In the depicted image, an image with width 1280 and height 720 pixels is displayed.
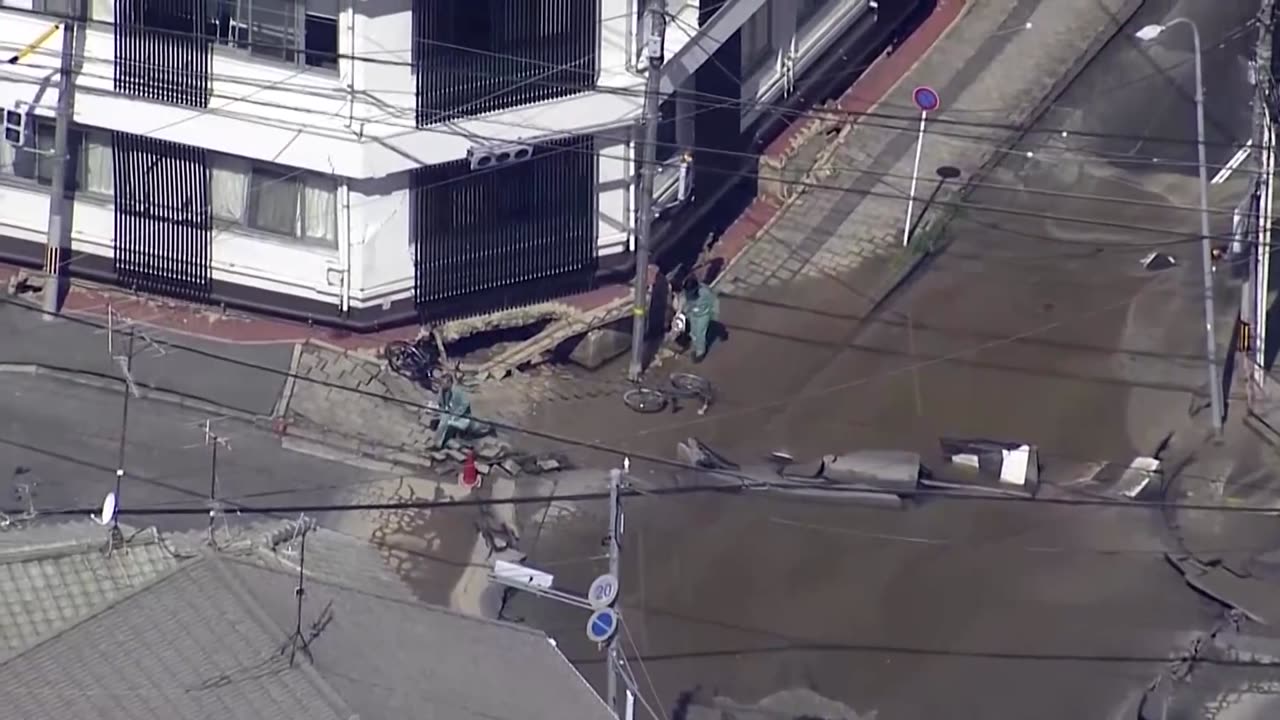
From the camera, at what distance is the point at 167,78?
3272 cm

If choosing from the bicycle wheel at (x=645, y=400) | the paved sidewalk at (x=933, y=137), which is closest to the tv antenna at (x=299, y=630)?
the bicycle wheel at (x=645, y=400)

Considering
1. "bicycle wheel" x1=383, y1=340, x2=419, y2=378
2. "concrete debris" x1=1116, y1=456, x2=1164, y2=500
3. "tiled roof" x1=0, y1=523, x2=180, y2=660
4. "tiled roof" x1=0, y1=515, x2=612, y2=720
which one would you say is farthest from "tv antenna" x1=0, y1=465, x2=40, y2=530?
"concrete debris" x1=1116, y1=456, x2=1164, y2=500

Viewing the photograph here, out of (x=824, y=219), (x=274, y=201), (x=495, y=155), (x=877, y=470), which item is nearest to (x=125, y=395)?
(x=274, y=201)

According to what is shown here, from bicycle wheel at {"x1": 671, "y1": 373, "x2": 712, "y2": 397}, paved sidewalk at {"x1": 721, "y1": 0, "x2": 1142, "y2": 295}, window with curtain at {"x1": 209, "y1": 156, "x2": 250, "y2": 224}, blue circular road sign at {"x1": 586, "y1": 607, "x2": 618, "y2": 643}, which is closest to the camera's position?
blue circular road sign at {"x1": 586, "y1": 607, "x2": 618, "y2": 643}

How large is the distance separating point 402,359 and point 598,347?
9.60 ft

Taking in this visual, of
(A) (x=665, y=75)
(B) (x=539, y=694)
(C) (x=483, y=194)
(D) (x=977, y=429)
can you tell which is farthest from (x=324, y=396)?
(B) (x=539, y=694)

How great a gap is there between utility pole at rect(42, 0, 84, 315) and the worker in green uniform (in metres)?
6.17

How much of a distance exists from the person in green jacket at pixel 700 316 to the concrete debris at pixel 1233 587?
7.46 metres

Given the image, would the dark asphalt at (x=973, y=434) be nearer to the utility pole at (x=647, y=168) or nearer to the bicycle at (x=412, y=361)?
the utility pole at (x=647, y=168)

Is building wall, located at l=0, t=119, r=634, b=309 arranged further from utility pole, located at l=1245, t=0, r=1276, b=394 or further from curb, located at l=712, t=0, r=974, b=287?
utility pole, located at l=1245, t=0, r=1276, b=394

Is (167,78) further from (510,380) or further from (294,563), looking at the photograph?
(294,563)

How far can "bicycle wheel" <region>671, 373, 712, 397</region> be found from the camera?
1310 inches

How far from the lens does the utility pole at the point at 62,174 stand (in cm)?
3269

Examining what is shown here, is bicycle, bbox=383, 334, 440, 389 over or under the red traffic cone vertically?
over
